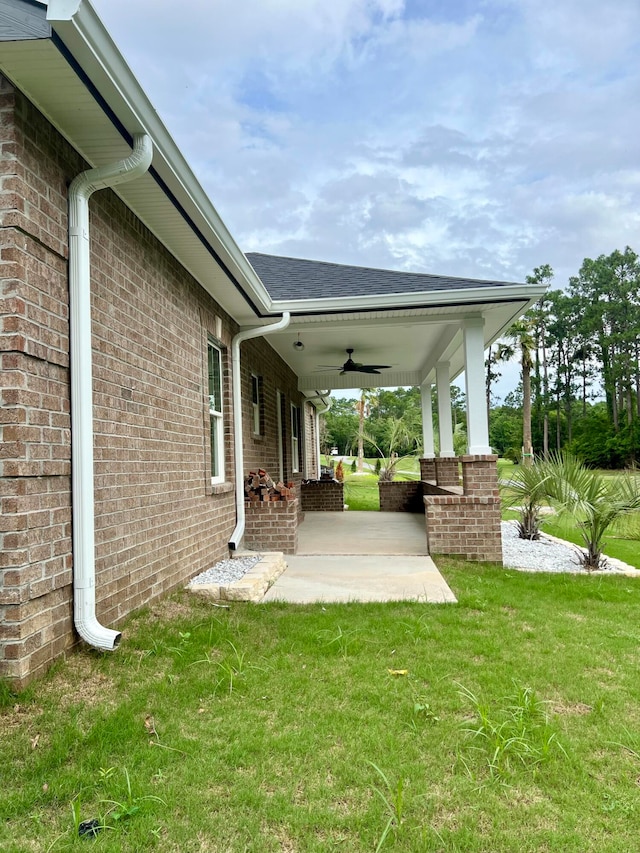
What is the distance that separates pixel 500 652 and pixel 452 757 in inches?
50.9

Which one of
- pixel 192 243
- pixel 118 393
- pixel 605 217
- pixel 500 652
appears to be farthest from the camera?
pixel 605 217

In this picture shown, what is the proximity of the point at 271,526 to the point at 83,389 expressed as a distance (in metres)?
3.97

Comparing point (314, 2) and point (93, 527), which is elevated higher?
point (314, 2)

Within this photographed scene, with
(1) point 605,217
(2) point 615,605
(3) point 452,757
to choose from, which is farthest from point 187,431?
(1) point 605,217

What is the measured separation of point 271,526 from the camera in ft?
21.6

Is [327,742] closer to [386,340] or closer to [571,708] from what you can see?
[571,708]

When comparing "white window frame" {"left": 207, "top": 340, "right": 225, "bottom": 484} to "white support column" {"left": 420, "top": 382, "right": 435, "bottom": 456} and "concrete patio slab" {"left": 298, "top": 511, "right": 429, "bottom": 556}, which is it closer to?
"concrete patio slab" {"left": 298, "top": 511, "right": 429, "bottom": 556}

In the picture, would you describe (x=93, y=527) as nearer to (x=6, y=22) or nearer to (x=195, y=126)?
(x=6, y=22)

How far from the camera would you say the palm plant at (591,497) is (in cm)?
595

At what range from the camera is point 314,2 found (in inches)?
253

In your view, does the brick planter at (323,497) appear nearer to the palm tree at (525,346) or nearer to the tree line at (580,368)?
the palm tree at (525,346)

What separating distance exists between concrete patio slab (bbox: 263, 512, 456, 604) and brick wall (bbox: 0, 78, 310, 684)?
1037 mm

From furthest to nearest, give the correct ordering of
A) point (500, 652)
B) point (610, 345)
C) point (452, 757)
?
point (610, 345)
point (500, 652)
point (452, 757)

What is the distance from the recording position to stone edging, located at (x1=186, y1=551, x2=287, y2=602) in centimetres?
438
